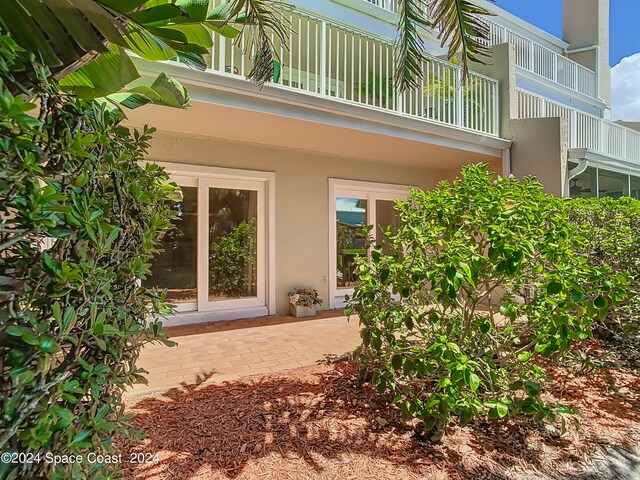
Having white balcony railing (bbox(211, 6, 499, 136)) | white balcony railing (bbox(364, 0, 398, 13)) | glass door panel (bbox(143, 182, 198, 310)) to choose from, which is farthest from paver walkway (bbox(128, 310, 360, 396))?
white balcony railing (bbox(364, 0, 398, 13))

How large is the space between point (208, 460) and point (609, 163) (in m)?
11.7

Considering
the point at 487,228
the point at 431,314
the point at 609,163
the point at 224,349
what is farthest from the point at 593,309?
the point at 609,163

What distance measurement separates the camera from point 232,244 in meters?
6.74

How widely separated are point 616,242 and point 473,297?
323 cm

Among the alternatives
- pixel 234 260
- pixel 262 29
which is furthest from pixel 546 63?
pixel 234 260

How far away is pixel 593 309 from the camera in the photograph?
7.57 feet

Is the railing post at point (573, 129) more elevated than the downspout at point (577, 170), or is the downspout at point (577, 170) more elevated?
the railing post at point (573, 129)

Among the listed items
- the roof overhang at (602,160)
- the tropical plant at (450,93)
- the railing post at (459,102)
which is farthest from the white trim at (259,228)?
the roof overhang at (602,160)

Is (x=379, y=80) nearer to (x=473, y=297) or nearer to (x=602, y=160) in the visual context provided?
(x=473, y=297)

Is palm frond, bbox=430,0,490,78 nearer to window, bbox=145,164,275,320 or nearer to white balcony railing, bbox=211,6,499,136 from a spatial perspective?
white balcony railing, bbox=211,6,499,136

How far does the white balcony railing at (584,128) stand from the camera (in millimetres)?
8055

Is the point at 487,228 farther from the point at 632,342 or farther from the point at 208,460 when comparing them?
the point at 632,342

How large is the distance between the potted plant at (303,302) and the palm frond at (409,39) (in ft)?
14.0

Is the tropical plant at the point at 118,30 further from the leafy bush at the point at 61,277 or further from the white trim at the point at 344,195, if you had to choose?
the white trim at the point at 344,195
